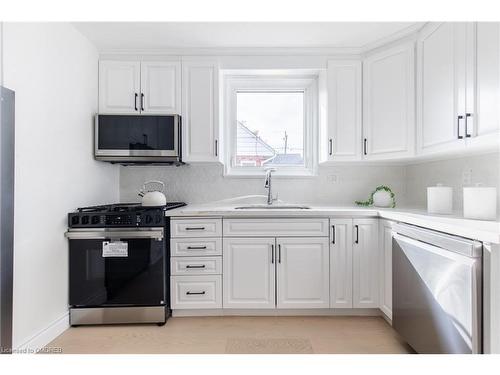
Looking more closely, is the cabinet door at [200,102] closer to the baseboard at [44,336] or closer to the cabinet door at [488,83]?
the baseboard at [44,336]

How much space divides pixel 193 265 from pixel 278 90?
1.98m

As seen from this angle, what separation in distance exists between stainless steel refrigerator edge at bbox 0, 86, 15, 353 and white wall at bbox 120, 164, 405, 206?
1.40 meters

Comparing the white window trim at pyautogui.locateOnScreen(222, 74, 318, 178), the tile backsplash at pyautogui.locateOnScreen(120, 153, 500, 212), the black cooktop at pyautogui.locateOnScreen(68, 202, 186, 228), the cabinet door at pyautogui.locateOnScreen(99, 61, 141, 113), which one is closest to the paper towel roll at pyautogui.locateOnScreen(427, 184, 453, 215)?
the tile backsplash at pyautogui.locateOnScreen(120, 153, 500, 212)

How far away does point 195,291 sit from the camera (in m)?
2.33

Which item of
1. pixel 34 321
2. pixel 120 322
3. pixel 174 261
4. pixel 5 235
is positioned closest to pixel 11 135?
pixel 5 235

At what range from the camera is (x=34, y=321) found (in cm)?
184

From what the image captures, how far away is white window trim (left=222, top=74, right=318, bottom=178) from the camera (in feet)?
9.89

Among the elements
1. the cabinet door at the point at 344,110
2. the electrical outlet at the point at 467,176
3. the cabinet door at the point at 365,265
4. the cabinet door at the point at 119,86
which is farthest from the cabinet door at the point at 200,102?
the electrical outlet at the point at 467,176

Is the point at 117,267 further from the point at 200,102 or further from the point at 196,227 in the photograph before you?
Answer: the point at 200,102

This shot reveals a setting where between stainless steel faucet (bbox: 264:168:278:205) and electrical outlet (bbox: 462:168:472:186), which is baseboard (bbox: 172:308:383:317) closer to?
stainless steel faucet (bbox: 264:168:278:205)

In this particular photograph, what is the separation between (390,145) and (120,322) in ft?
→ 8.62

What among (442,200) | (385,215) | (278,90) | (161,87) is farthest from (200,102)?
(442,200)

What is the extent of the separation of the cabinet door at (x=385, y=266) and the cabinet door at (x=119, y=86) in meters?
2.37

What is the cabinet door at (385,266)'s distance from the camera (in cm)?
219
